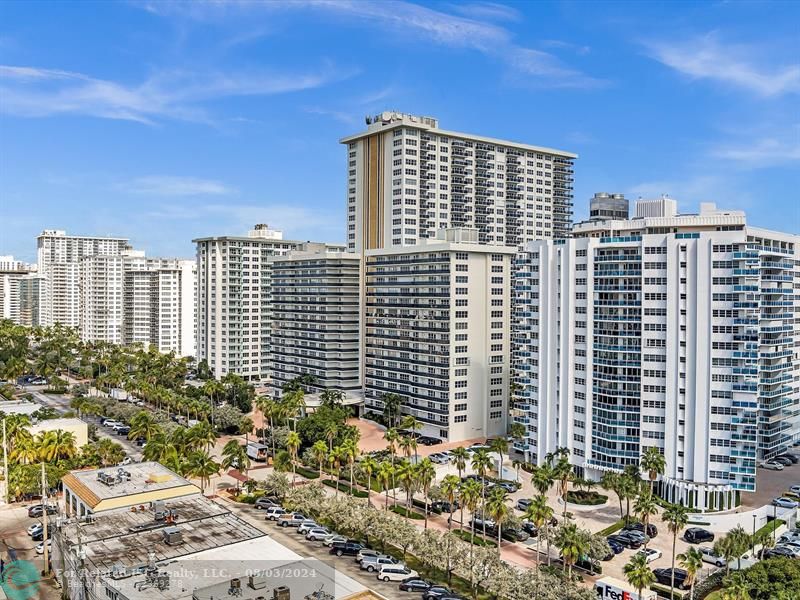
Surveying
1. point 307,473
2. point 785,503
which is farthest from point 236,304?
point 785,503

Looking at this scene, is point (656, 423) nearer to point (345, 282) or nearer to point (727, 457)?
point (727, 457)

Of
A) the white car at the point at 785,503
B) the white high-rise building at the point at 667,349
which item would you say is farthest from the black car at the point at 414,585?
the white car at the point at 785,503

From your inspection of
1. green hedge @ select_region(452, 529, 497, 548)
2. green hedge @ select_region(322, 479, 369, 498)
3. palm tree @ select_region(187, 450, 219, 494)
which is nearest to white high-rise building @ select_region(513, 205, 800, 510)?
green hedge @ select_region(452, 529, 497, 548)

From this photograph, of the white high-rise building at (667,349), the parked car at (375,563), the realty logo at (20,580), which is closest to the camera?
the realty logo at (20,580)

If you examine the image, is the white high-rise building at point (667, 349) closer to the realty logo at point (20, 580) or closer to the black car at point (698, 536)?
the black car at point (698, 536)

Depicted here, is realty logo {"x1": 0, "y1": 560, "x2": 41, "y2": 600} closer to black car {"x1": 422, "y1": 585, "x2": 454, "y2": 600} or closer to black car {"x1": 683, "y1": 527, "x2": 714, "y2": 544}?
black car {"x1": 422, "y1": 585, "x2": 454, "y2": 600}

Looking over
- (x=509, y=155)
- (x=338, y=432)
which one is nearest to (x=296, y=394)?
(x=338, y=432)

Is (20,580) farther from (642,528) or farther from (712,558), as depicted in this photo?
(712,558)
